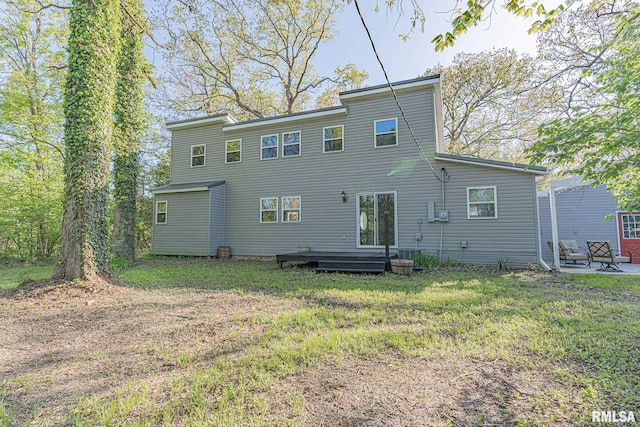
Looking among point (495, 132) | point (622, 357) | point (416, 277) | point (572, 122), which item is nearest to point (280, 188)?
point (416, 277)

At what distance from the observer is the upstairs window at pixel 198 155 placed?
13.6 metres

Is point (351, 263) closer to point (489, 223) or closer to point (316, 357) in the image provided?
point (489, 223)

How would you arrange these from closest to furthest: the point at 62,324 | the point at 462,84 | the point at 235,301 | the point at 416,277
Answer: the point at 62,324, the point at 235,301, the point at 416,277, the point at 462,84

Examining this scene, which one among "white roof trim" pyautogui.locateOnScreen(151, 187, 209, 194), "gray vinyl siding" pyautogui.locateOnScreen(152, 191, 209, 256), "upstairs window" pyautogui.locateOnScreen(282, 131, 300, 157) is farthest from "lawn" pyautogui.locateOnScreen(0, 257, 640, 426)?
"upstairs window" pyautogui.locateOnScreen(282, 131, 300, 157)

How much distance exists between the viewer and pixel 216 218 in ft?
40.4

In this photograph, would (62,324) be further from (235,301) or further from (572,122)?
(572,122)

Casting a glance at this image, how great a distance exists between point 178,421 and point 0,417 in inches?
51.4

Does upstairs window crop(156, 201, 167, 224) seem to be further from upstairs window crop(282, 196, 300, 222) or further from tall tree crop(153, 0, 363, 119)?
tall tree crop(153, 0, 363, 119)

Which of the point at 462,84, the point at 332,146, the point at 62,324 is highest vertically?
the point at 462,84

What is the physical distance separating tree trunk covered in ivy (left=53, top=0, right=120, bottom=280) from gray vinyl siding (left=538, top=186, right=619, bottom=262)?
53.6 feet

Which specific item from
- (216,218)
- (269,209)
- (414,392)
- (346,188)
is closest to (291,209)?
(269,209)

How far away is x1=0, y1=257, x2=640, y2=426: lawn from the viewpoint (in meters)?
2.07

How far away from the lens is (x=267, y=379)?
8.11 feet

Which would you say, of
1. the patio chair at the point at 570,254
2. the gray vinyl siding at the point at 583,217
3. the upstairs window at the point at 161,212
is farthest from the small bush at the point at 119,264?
the gray vinyl siding at the point at 583,217
